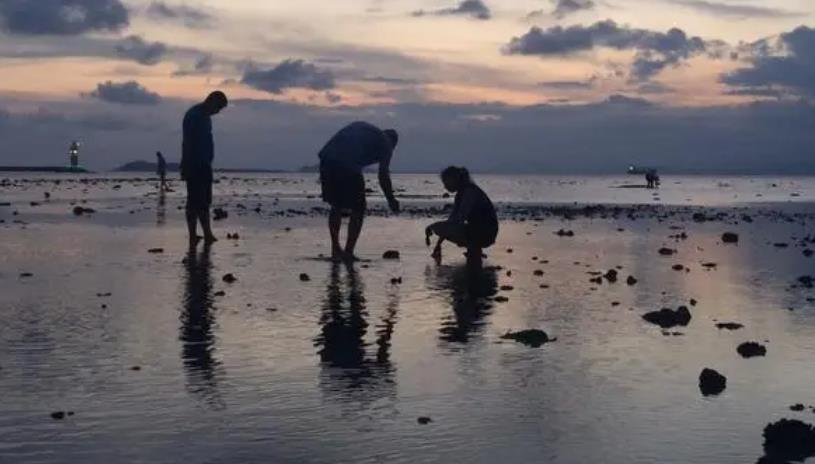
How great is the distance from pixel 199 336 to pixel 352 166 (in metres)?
7.42

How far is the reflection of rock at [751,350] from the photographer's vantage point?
334 inches

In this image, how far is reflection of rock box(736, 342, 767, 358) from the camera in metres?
8.49

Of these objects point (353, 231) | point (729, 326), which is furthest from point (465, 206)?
point (729, 326)

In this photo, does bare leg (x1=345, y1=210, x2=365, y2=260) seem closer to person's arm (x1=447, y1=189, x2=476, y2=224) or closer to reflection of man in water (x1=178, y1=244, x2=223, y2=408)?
person's arm (x1=447, y1=189, x2=476, y2=224)

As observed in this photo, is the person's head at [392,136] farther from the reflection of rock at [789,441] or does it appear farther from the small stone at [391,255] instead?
the reflection of rock at [789,441]

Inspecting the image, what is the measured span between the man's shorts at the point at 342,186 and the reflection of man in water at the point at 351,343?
3.57 m

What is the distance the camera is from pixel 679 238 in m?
24.9

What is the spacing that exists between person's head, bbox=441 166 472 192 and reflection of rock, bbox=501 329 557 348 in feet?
25.1

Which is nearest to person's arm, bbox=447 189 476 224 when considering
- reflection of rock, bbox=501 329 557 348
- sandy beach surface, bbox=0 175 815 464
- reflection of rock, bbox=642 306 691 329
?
sandy beach surface, bbox=0 175 815 464

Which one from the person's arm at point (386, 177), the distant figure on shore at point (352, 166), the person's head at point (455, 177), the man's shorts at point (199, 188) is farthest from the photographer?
the man's shorts at point (199, 188)

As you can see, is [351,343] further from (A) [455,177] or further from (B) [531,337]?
(A) [455,177]

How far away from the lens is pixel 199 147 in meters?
18.3

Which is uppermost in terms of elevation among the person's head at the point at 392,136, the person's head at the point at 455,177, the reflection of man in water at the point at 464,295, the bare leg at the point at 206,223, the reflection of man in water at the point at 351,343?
the person's head at the point at 392,136

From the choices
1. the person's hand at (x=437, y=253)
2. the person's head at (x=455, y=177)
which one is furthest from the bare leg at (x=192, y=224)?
the person's head at (x=455, y=177)
